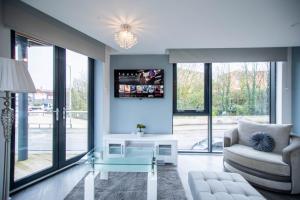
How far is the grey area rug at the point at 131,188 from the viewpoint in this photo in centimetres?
256

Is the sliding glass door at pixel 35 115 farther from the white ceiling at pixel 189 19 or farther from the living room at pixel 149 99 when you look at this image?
the white ceiling at pixel 189 19

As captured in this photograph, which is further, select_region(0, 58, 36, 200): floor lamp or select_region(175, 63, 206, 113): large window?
select_region(175, 63, 206, 113): large window

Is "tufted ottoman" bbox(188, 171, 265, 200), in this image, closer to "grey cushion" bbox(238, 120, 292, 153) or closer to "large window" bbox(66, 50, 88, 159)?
"grey cushion" bbox(238, 120, 292, 153)

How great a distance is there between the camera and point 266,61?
4012 millimetres

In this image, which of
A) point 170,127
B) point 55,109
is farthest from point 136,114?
point 55,109

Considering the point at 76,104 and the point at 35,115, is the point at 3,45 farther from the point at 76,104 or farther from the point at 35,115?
the point at 76,104

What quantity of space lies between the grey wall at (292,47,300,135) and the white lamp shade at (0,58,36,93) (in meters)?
4.55

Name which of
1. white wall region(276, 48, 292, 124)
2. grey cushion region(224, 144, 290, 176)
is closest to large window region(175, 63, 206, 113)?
grey cushion region(224, 144, 290, 176)

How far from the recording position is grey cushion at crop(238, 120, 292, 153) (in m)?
3.13

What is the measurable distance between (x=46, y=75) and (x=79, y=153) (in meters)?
1.61

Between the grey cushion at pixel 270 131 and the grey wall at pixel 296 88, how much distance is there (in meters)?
1.04

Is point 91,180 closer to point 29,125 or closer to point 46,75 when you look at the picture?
point 29,125

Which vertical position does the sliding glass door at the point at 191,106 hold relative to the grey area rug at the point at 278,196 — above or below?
above

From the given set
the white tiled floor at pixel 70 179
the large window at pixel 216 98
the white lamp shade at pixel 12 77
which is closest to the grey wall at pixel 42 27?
the white lamp shade at pixel 12 77
